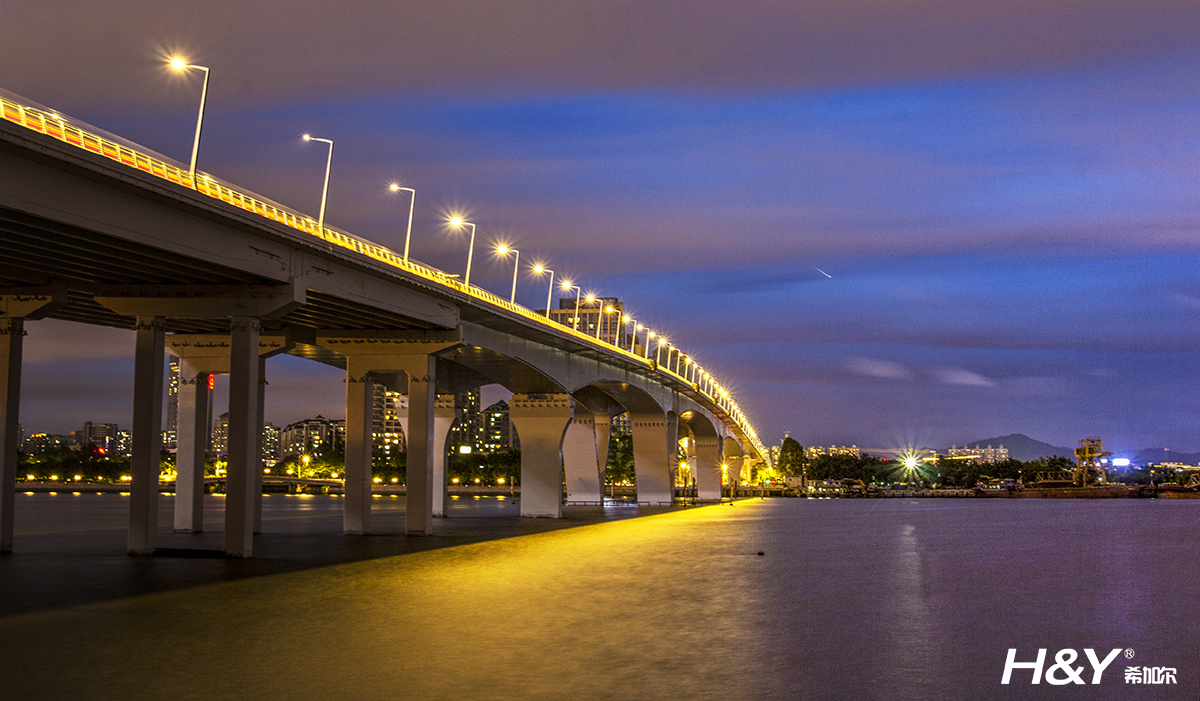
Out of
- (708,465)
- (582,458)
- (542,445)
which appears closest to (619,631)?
(542,445)

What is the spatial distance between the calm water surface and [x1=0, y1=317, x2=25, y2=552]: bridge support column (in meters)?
12.5

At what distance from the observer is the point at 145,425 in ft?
123

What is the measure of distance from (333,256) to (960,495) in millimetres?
170729

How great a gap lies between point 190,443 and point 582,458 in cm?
5118

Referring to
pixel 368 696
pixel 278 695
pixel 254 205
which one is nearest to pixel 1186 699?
pixel 368 696

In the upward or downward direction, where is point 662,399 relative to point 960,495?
upward

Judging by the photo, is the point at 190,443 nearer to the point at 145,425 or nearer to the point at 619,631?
the point at 145,425

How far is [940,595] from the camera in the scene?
1113 inches

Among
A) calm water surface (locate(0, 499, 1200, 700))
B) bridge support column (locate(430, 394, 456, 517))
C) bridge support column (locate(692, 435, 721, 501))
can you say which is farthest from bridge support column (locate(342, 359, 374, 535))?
bridge support column (locate(692, 435, 721, 501))

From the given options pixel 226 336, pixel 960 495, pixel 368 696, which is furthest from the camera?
pixel 960 495

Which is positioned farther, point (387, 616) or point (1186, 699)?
point (387, 616)

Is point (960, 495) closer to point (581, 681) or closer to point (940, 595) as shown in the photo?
point (940, 595)

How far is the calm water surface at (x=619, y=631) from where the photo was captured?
15961mm

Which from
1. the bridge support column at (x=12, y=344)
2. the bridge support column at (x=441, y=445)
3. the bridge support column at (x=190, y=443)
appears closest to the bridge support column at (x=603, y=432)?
the bridge support column at (x=441, y=445)
